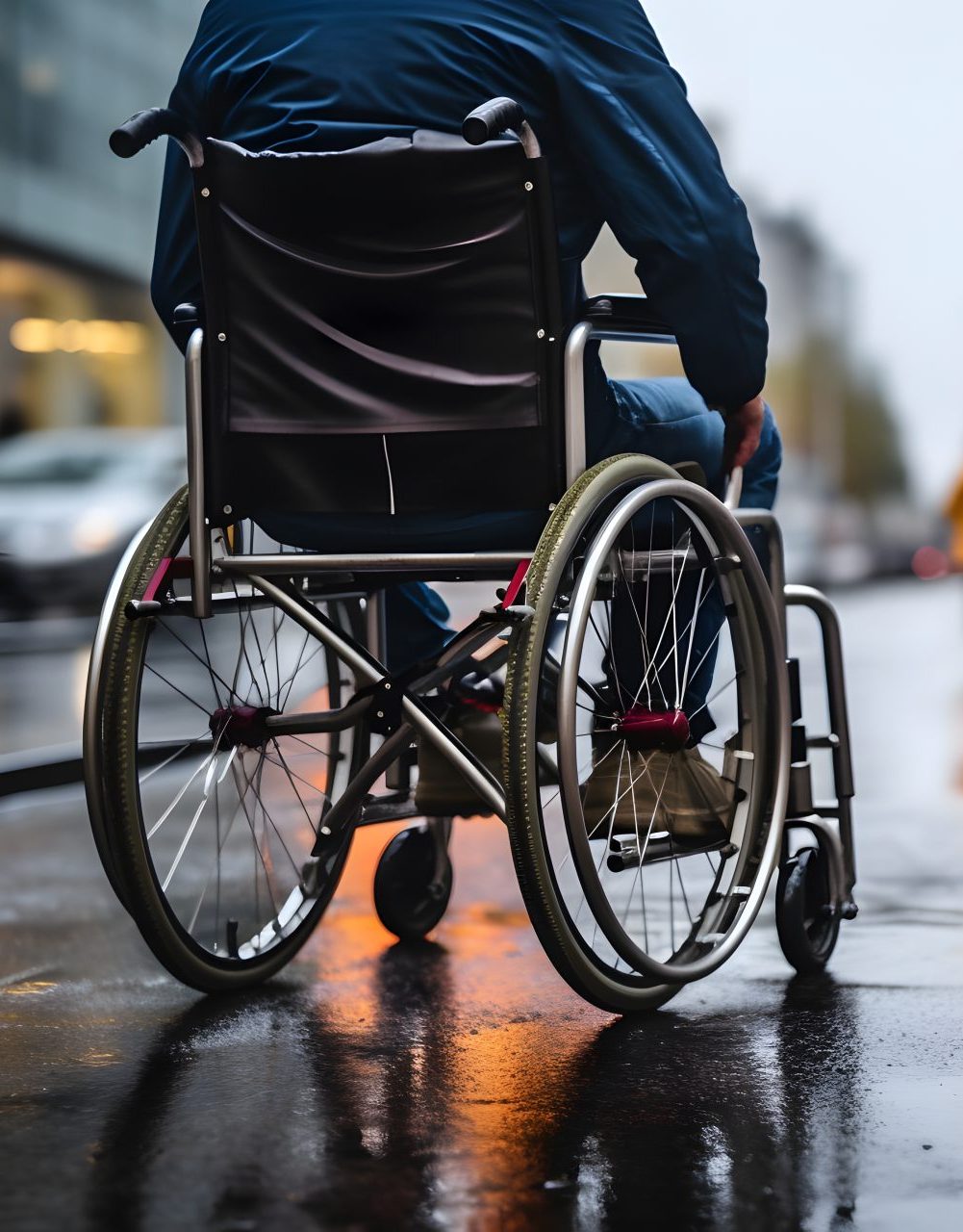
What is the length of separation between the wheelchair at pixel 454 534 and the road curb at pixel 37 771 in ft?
4.27

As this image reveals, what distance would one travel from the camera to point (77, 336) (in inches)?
1111

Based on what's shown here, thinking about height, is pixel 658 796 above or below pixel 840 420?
above

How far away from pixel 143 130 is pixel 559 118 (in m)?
0.71

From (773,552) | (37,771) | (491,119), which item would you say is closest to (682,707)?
(773,552)

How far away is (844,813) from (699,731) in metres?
0.41

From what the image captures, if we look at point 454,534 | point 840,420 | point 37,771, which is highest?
point 454,534

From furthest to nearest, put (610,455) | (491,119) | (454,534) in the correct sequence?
(610,455) → (454,534) → (491,119)

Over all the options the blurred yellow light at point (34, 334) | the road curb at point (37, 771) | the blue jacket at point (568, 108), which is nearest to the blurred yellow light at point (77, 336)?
the blurred yellow light at point (34, 334)

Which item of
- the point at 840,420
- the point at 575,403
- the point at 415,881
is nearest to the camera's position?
the point at 575,403

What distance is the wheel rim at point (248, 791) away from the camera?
3830 millimetres

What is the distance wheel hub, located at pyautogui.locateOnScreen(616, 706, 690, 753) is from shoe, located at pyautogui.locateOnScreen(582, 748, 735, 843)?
49 mm

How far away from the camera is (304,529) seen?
12.3 feet

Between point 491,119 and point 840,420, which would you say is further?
point 840,420

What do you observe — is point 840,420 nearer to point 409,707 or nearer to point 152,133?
point 409,707
